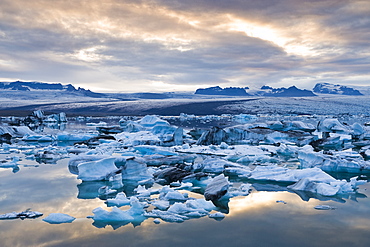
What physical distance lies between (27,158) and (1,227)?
5987 millimetres

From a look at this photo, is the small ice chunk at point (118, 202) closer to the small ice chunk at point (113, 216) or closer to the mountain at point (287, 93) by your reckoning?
the small ice chunk at point (113, 216)

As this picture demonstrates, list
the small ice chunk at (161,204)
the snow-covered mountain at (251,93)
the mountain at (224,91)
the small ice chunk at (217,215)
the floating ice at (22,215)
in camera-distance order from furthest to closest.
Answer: the mountain at (224,91), the snow-covered mountain at (251,93), the small ice chunk at (161,204), the small ice chunk at (217,215), the floating ice at (22,215)

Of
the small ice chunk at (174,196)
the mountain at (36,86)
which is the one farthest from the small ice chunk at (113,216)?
the mountain at (36,86)

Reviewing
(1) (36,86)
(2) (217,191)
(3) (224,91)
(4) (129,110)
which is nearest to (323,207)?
(2) (217,191)

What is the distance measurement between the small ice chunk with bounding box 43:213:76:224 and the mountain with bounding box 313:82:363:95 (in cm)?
14789

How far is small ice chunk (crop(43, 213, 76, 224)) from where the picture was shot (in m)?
4.31

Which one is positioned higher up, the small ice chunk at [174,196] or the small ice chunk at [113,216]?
the small ice chunk at [113,216]

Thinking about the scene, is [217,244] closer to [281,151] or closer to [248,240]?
[248,240]

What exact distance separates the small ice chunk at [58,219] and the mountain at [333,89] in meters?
148

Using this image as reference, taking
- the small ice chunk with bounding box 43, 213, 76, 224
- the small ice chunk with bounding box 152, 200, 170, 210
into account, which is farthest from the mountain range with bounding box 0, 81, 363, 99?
the small ice chunk with bounding box 43, 213, 76, 224

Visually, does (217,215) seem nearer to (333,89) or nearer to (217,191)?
(217,191)

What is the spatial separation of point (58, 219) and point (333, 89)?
15734 cm

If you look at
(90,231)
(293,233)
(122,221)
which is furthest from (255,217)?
(90,231)

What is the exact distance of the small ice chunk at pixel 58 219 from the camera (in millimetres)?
4312
